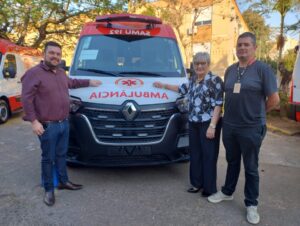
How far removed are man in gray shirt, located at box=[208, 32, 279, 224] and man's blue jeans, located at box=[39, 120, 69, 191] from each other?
1920 millimetres

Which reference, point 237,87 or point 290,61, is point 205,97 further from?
point 290,61

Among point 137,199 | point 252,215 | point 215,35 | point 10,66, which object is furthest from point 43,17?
point 215,35

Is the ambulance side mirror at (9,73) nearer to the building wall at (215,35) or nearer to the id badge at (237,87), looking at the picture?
the id badge at (237,87)

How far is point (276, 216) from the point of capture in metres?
3.81

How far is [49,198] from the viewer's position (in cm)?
407

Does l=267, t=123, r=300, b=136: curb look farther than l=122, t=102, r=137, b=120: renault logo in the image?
Yes

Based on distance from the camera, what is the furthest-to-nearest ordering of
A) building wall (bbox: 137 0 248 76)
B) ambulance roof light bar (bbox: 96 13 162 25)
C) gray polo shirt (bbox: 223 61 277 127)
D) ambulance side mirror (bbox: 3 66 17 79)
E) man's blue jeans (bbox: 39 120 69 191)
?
1. building wall (bbox: 137 0 248 76)
2. ambulance side mirror (bbox: 3 66 17 79)
3. ambulance roof light bar (bbox: 96 13 162 25)
4. man's blue jeans (bbox: 39 120 69 191)
5. gray polo shirt (bbox: 223 61 277 127)

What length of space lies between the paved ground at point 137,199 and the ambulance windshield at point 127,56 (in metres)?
1.51

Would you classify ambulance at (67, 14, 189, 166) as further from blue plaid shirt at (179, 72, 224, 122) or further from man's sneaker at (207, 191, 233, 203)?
man's sneaker at (207, 191, 233, 203)

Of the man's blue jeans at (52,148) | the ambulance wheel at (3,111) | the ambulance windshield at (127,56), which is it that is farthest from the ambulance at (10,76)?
the man's blue jeans at (52,148)

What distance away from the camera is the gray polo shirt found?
3.45 metres

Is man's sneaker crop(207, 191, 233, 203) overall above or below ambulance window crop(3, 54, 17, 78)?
below

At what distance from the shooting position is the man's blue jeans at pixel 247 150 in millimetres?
3578

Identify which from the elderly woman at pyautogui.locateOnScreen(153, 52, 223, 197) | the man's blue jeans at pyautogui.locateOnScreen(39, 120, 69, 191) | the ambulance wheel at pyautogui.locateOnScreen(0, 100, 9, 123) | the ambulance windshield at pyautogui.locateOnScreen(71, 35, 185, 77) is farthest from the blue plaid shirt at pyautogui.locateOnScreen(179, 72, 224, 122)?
the ambulance wheel at pyautogui.locateOnScreen(0, 100, 9, 123)
